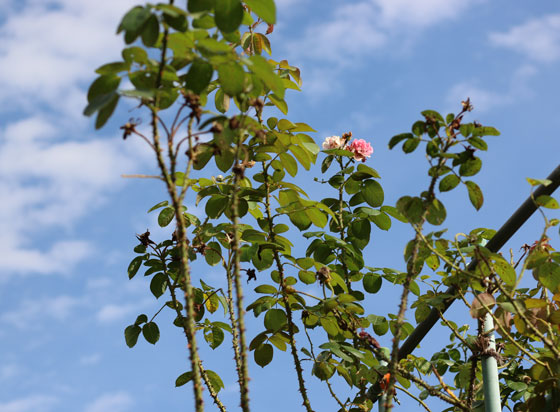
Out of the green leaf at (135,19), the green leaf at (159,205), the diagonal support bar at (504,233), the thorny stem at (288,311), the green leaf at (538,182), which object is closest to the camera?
the green leaf at (135,19)

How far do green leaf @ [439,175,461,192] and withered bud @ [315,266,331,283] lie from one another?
1.52 ft

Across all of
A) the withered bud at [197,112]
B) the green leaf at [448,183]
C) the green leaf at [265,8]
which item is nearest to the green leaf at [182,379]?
the green leaf at [448,183]

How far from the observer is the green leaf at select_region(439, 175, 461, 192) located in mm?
1698

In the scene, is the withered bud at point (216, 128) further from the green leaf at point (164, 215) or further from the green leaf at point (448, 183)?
the green leaf at point (164, 215)

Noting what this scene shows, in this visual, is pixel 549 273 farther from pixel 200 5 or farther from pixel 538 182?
pixel 200 5

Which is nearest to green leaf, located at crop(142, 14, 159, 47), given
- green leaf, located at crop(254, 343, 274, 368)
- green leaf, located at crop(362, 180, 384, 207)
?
green leaf, located at crop(254, 343, 274, 368)

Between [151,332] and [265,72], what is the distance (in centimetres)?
134

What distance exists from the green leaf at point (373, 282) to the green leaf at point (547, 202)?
90cm

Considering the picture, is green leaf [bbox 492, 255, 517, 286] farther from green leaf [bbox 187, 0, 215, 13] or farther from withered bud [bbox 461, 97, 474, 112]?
green leaf [bbox 187, 0, 215, 13]

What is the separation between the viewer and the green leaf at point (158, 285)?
7.66 feet

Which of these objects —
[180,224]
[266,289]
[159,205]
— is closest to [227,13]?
[180,224]

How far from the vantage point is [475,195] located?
5.55ft

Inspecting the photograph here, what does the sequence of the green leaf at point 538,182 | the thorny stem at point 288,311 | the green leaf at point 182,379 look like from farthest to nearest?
the green leaf at point 182,379, the thorny stem at point 288,311, the green leaf at point 538,182

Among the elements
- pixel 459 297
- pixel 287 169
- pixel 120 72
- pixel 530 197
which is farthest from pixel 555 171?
pixel 120 72
